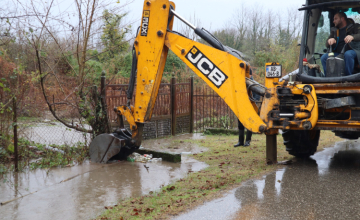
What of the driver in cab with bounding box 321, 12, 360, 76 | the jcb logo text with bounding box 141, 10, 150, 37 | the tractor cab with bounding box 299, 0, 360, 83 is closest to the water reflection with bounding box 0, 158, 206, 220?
the jcb logo text with bounding box 141, 10, 150, 37

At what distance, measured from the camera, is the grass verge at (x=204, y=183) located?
4.41 meters

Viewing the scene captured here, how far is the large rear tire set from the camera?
7.14m

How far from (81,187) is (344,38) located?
4.92m

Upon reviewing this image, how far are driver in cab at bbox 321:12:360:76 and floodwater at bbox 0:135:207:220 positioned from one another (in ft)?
10.1

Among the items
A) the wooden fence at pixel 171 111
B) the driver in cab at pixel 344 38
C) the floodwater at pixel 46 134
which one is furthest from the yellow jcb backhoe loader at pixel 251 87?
the wooden fence at pixel 171 111

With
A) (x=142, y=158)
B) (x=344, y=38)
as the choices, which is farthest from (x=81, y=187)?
(x=344, y=38)

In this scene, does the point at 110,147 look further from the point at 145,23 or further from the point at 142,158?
the point at 145,23

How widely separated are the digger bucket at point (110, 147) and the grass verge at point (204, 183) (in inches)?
59.9

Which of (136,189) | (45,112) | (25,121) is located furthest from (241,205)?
(45,112)

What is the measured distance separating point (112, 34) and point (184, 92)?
3084mm

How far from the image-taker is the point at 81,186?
571cm

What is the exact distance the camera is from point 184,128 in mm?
11930

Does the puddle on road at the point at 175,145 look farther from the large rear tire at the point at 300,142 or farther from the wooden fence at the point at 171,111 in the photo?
the large rear tire at the point at 300,142

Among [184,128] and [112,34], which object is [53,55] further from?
[184,128]
